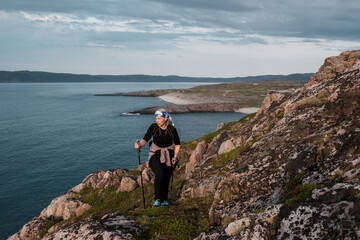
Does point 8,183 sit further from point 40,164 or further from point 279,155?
point 279,155

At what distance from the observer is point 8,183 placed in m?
49.2

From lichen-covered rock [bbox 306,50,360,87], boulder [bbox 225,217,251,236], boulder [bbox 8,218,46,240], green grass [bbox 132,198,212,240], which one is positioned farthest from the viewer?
boulder [bbox 8,218,46,240]

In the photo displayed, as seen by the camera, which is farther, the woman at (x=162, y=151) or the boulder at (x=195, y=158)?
the boulder at (x=195, y=158)

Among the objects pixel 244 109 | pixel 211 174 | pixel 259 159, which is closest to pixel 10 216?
pixel 211 174

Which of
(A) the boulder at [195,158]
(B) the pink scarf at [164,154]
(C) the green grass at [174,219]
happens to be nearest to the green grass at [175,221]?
(C) the green grass at [174,219]

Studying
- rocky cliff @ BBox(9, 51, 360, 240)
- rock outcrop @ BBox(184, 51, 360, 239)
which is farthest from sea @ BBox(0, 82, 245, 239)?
rock outcrop @ BBox(184, 51, 360, 239)

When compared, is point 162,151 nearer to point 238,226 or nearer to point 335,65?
point 238,226

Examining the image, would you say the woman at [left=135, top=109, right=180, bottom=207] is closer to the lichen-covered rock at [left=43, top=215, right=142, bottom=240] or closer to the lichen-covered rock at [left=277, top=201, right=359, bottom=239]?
the lichen-covered rock at [left=43, top=215, right=142, bottom=240]

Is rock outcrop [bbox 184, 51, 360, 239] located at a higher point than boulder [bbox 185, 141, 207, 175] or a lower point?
higher

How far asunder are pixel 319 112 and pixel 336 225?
8.87 metres

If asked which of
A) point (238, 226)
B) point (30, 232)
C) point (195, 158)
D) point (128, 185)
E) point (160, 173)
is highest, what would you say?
point (238, 226)

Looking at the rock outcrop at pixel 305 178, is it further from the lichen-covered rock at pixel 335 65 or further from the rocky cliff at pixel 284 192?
the lichen-covered rock at pixel 335 65

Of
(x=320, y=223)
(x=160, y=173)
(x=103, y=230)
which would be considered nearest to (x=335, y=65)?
(x=160, y=173)

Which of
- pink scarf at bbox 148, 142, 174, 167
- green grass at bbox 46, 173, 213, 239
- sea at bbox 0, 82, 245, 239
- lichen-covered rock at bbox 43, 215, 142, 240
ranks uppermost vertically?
pink scarf at bbox 148, 142, 174, 167
